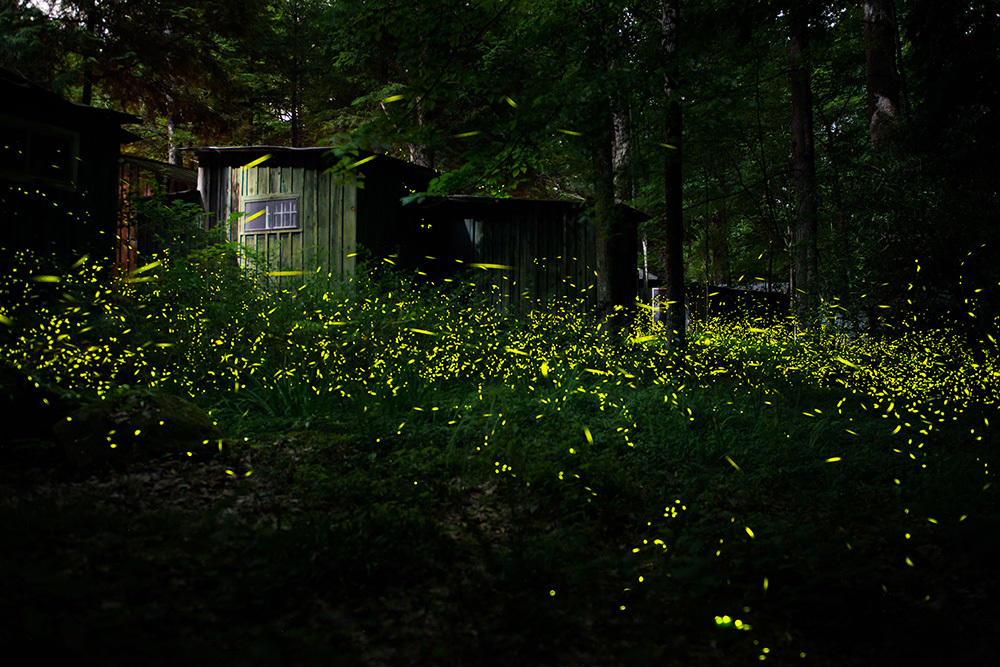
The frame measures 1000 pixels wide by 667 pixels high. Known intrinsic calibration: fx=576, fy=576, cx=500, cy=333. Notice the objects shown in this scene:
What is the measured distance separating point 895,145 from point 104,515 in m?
9.46

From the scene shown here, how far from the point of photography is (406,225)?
14.2 metres

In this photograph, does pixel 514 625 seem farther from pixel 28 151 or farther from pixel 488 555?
pixel 28 151

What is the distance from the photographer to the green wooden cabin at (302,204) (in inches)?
510

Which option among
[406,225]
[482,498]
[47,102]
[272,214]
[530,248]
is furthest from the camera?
[406,225]

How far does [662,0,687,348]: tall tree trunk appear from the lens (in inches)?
305

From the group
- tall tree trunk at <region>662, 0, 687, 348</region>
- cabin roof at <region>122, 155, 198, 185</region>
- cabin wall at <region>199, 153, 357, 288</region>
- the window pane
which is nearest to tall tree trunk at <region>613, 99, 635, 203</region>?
tall tree trunk at <region>662, 0, 687, 348</region>

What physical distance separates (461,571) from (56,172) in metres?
10.5

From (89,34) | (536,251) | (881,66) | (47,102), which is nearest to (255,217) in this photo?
(47,102)

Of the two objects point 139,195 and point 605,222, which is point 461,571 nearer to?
point 605,222

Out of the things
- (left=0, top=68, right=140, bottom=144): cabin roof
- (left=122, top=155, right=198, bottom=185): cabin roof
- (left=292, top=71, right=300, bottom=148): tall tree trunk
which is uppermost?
(left=292, top=71, right=300, bottom=148): tall tree trunk

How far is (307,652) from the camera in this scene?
8.64 ft

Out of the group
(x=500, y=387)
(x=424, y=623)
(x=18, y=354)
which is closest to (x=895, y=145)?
(x=500, y=387)

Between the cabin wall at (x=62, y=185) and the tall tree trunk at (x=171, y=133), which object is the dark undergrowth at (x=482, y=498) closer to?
the cabin wall at (x=62, y=185)

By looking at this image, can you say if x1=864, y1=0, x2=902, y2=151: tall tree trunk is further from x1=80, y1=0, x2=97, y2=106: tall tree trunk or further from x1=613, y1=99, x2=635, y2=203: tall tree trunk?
x1=80, y1=0, x2=97, y2=106: tall tree trunk
